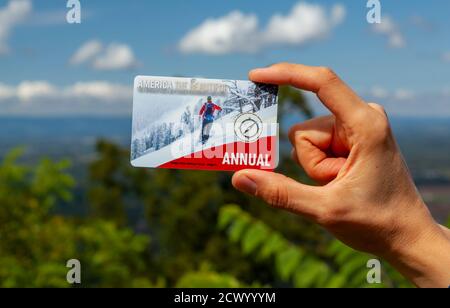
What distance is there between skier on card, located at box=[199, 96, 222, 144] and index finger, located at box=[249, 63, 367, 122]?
8.2 inches

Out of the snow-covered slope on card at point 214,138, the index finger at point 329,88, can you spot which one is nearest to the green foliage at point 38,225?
the snow-covered slope on card at point 214,138

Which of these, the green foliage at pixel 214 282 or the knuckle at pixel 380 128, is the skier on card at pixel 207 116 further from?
the green foliage at pixel 214 282

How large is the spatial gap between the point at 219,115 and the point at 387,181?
441mm

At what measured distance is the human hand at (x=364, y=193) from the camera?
1412 mm

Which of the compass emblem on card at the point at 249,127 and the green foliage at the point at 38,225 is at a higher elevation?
the compass emblem on card at the point at 249,127

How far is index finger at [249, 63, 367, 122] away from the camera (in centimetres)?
140

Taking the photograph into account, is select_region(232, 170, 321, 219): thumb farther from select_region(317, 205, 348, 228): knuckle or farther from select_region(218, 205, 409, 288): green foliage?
select_region(218, 205, 409, 288): green foliage

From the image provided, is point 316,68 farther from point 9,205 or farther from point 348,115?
point 9,205

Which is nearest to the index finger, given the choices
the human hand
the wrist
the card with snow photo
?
the human hand

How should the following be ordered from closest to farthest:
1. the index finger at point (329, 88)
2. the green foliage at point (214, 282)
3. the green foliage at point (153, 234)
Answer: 1. the index finger at point (329, 88)
2. the green foliage at point (214, 282)
3. the green foliage at point (153, 234)

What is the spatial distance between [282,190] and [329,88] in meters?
0.27

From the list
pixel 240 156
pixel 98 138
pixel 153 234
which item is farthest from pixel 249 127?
pixel 153 234

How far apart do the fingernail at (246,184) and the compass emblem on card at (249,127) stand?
100 millimetres
